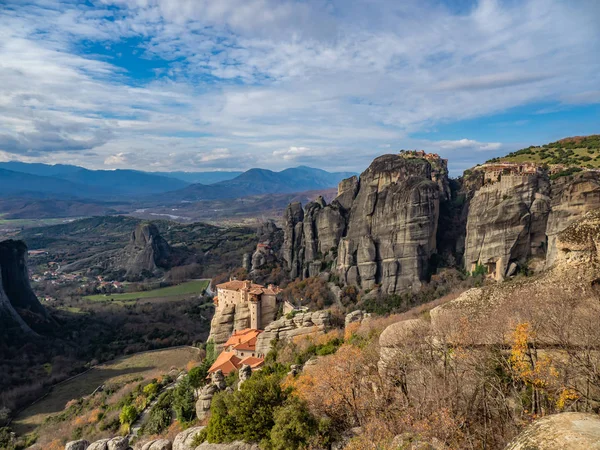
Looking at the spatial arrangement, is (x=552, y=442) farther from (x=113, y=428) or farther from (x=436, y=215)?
(x=436, y=215)

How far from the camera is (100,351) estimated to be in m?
54.2

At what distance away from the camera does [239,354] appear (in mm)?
32688

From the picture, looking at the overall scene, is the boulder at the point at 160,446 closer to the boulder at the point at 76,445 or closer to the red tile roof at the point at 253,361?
the boulder at the point at 76,445

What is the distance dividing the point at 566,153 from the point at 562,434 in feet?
213

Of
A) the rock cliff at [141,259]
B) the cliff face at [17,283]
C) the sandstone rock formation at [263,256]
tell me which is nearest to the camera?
the cliff face at [17,283]

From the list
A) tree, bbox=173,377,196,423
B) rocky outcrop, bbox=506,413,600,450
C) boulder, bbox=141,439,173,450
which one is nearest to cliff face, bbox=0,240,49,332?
tree, bbox=173,377,196,423

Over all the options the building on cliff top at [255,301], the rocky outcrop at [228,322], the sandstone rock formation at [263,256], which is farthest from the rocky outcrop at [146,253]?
the rocky outcrop at [228,322]

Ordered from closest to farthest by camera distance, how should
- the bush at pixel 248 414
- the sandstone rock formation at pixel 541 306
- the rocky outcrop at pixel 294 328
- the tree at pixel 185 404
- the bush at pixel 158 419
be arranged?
the sandstone rock formation at pixel 541 306 → the bush at pixel 248 414 → the tree at pixel 185 404 → the bush at pixel 158 419 → the rocky outcrop at pixel 294 328

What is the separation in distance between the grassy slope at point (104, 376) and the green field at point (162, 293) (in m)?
33.4

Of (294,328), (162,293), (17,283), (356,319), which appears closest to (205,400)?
(294,328)

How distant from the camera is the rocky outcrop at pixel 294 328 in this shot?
1215 inches

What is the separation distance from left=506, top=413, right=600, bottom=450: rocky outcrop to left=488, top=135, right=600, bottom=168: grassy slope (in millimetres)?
56030

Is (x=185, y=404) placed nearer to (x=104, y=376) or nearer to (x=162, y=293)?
(x=104, y=376)

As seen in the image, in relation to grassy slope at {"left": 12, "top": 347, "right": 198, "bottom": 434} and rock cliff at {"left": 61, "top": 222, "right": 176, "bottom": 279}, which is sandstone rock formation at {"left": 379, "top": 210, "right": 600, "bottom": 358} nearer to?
grassy slope at {"left": 12, "top": 347, "right": 198, "bottom": 434}
